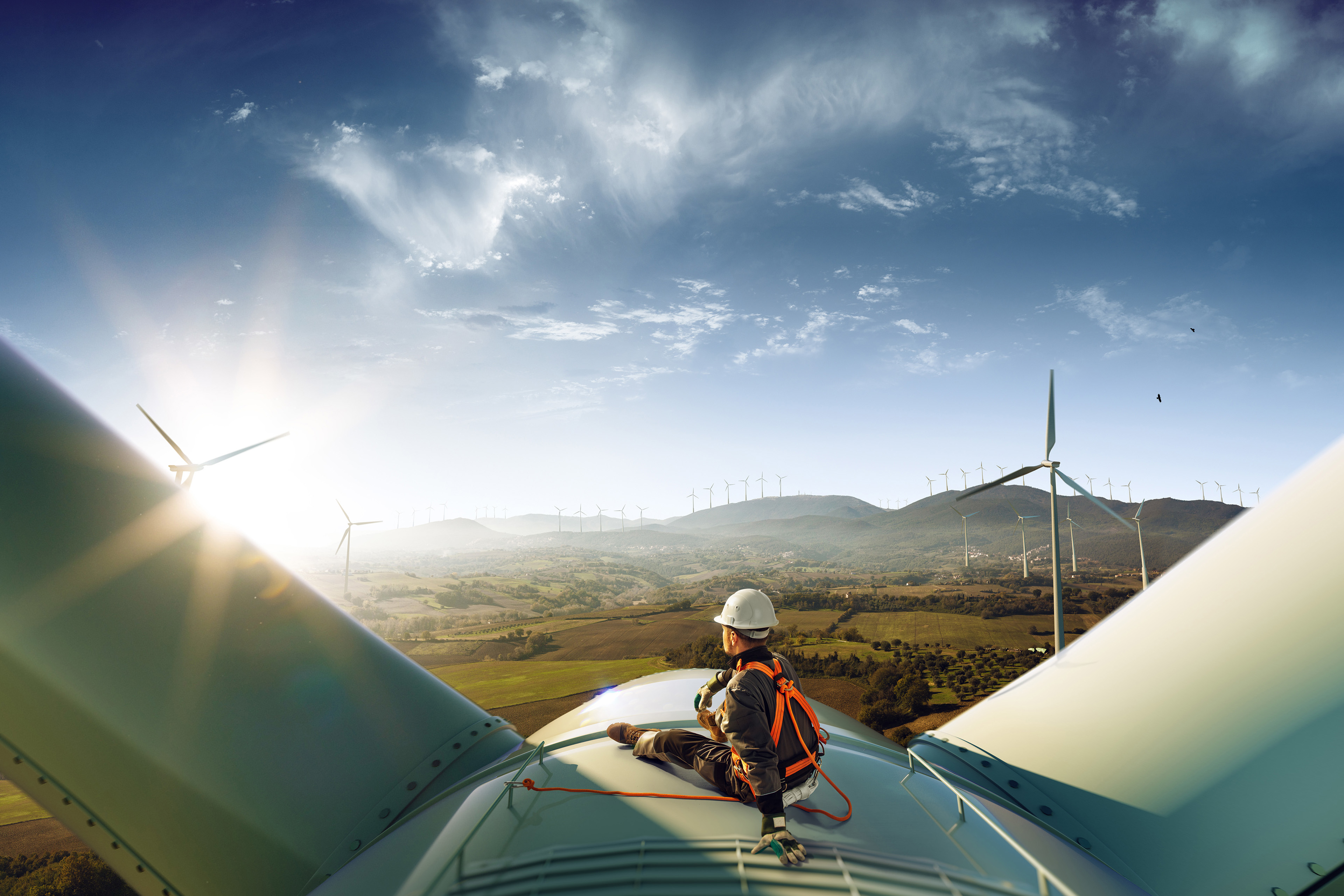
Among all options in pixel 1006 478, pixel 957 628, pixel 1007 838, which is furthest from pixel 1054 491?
pixel 957 628

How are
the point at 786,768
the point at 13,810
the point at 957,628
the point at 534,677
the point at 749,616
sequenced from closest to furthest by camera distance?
the point at 786,768, the point at 749,616, the point at 13,810, the point at 534,677, the point at 957,628

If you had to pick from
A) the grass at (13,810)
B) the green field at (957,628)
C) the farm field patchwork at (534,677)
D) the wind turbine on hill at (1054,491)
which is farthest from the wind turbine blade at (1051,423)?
the grass at (13,810)

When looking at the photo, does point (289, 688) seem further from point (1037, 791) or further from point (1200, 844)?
point (1200, 844)

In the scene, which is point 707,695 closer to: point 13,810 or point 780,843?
point 780,843

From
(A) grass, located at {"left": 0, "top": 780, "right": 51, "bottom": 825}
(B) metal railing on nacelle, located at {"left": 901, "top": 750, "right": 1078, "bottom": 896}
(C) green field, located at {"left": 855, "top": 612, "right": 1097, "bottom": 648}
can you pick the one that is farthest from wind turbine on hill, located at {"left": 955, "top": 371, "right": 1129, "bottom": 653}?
(A) grass, located at {"left": 0, "top": 780, "right": 51, "bottom": 825}

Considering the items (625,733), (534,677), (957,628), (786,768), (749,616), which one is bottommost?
(957,628)

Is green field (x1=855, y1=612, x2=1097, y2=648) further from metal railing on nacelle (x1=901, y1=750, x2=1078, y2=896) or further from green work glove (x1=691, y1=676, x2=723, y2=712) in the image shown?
green work glove (x1=691, y1=676, x2=723, y2=712)

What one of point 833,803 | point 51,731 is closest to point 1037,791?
point 833,803

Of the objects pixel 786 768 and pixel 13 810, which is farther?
pixel 13 810
